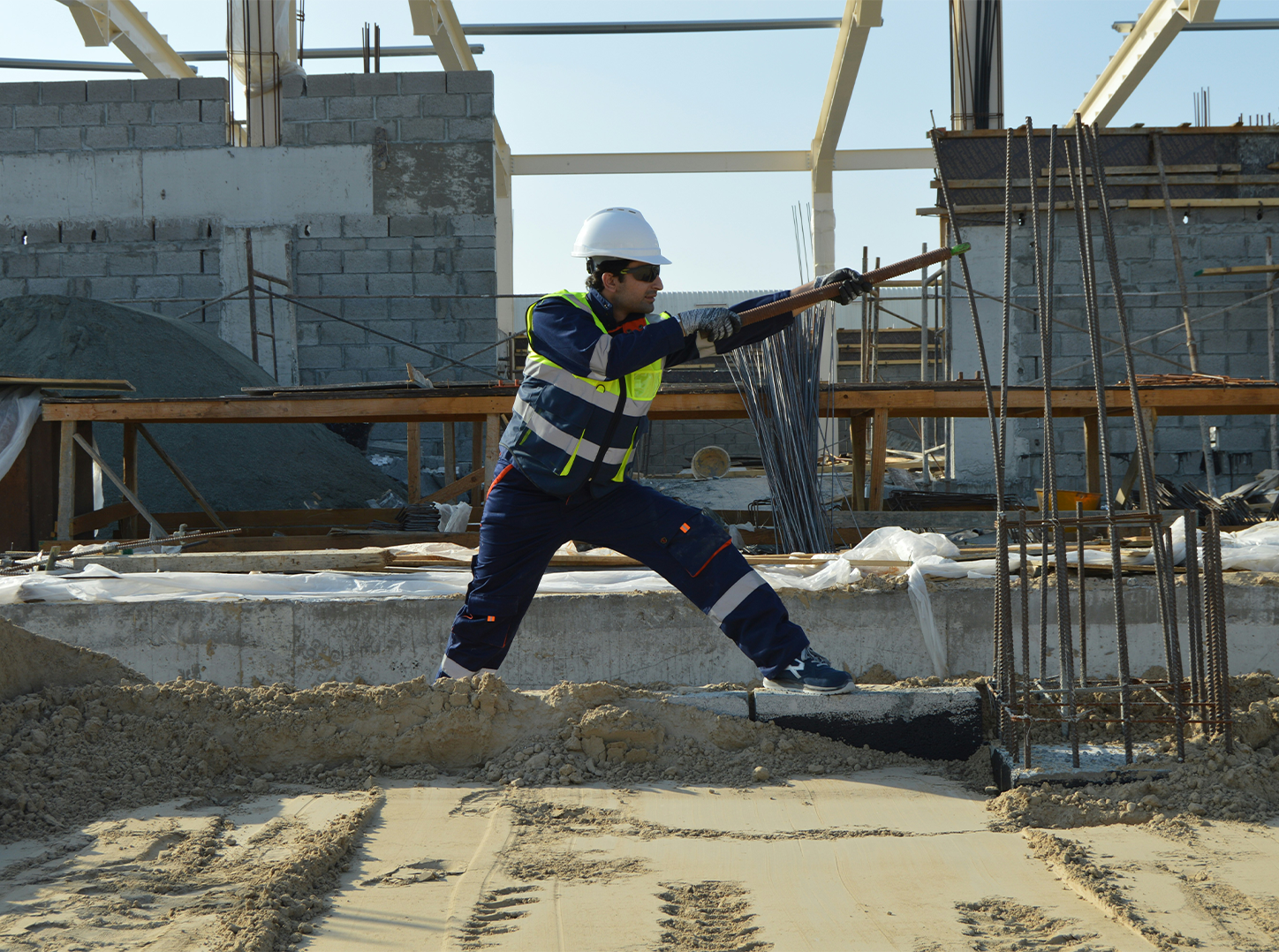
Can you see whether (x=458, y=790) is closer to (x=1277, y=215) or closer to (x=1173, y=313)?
(x=1173, y=313)

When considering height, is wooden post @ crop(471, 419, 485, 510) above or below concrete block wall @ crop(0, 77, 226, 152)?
below

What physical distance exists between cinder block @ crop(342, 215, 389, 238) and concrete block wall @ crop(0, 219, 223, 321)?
1557 millimetres

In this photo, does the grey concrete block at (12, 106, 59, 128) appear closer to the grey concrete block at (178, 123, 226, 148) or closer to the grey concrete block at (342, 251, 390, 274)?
the grey concrete block at (178, 123, 226, 148)

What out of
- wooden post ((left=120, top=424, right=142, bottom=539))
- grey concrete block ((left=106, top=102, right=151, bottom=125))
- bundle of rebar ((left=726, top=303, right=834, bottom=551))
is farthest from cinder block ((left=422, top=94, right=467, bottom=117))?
bundle of rebar ((left=726, top=303, right=834, bottom=551))

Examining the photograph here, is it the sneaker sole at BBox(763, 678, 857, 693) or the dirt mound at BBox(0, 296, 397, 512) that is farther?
the dirt mound at BBox(0, 296, 397, 512)

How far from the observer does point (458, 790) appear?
3381 mm

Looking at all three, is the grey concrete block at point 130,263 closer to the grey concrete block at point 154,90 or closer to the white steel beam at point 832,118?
the grey concrete block at point 154,90

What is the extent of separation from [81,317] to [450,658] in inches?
350

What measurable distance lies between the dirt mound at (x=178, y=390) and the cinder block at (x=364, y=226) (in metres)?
2.17

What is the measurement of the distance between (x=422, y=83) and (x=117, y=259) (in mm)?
4163

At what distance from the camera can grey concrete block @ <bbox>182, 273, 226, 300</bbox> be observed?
12664mm

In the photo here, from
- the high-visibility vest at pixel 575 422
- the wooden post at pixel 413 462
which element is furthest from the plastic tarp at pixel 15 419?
the high-visibility vest at pixel 575 422

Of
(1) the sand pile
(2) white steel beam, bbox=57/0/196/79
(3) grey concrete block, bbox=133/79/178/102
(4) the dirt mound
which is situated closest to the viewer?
(1) the sand pile

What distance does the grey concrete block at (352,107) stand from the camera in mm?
12602
